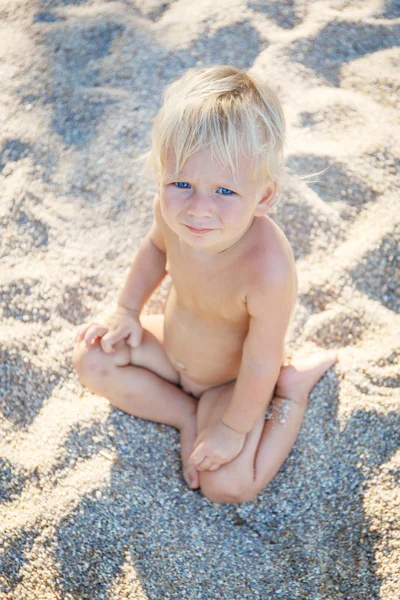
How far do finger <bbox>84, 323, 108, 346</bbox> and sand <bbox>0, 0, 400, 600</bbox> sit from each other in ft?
0.43

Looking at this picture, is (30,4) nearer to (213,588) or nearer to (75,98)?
(75,98)

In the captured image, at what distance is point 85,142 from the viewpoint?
2.59 metres

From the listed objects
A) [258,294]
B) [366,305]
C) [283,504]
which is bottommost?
[283,504]

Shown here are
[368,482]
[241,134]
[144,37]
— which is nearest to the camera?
[241,134]

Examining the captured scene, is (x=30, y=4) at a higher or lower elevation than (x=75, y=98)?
higher

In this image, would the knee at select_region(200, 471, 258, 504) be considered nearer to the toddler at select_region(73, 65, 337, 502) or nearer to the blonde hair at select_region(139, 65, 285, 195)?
the toddler at select_region(73, 65, 337, 502)

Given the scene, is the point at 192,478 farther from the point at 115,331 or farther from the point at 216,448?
the point at 115,331

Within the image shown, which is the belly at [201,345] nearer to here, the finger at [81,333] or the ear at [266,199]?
the finger at [81,333]

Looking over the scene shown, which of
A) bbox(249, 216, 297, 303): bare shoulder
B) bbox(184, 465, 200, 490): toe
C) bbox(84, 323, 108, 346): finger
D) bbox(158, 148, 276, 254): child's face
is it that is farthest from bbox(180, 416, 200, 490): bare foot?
bbox(158, 148, 276, 254): child's face

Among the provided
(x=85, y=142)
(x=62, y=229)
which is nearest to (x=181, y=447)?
(x=62, y=229)

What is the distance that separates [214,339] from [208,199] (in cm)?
53

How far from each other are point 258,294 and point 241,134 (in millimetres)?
416

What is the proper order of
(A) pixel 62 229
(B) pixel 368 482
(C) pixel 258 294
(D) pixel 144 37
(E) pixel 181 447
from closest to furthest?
(C) pixel 258 294
(B) pixel 368 482
(E) pixel 181 447
(A) pixel 62 229
(D) pixel 144 37

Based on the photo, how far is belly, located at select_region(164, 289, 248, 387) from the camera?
6.16ft
